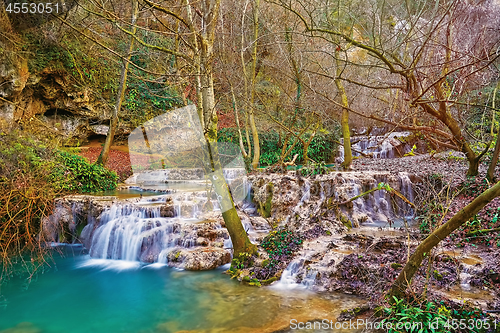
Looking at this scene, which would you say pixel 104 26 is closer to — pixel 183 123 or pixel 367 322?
pixel 183 123

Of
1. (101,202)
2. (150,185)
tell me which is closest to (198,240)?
(101,202)

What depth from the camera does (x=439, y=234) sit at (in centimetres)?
321

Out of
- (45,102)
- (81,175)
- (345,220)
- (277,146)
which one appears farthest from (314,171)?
(45,102)

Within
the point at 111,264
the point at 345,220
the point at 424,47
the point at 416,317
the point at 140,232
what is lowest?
the point at 111,264

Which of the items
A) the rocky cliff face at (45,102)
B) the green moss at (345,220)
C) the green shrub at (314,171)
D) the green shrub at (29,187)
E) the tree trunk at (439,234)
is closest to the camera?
the tree trunk at (439,234)

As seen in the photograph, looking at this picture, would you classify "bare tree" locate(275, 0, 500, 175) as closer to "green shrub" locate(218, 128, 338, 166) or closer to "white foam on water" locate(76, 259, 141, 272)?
"white foam on water" locate(76, 259, 141, 272)

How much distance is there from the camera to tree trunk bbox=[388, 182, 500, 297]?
2.78 m

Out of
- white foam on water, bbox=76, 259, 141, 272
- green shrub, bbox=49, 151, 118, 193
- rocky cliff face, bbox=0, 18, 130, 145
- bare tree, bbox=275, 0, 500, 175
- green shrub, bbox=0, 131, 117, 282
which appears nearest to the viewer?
bare tree, bbox=275, 0, 500, 175

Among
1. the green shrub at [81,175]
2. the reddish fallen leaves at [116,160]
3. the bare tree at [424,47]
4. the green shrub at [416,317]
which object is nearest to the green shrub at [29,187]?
the green shrub at [81,175]

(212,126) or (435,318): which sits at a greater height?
(212,126)

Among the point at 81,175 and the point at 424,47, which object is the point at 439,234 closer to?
the point at 424,47

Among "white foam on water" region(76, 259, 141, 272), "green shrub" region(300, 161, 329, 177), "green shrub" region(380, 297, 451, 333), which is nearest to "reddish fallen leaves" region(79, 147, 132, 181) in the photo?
"white foam on water" region(76, 259, 141, 272)

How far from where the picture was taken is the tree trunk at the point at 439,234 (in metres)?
2.78

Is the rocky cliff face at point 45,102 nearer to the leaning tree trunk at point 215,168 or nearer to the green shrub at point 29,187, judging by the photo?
the green shrub at point 29,187
